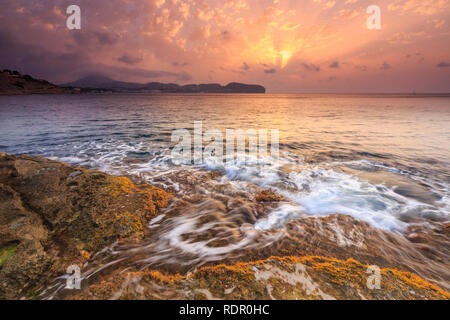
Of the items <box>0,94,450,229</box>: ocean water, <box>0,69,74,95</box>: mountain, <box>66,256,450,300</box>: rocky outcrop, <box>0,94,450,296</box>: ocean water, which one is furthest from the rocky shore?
<box>0,69,74,95</box>: mountain

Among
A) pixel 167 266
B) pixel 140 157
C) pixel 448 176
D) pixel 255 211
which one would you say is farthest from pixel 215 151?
pixel 448 176

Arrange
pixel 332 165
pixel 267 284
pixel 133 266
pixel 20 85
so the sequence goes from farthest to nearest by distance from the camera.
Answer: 1. pixel 20 85
2. pixel 332 165
3. pixel 133 266
4. pixel 267 284

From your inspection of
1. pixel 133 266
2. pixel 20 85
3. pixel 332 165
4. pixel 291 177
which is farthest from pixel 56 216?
pixel 20 85

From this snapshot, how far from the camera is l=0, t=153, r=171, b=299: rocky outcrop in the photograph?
2775mm

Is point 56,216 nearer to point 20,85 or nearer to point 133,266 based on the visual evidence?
point 133,266

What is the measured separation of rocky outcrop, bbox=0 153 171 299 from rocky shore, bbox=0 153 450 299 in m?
0.01

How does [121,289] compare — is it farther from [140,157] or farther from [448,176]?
[448,176]

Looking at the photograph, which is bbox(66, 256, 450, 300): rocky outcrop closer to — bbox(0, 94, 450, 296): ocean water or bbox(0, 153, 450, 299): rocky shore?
bbox(0, 153, 450, 299): rocky shore

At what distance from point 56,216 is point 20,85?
5492 inches

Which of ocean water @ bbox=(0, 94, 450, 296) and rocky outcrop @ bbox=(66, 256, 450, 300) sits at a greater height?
ocean water @ bbox=(0, 94, 450, 296)

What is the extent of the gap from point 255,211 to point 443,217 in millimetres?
5202

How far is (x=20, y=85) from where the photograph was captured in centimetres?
9269
